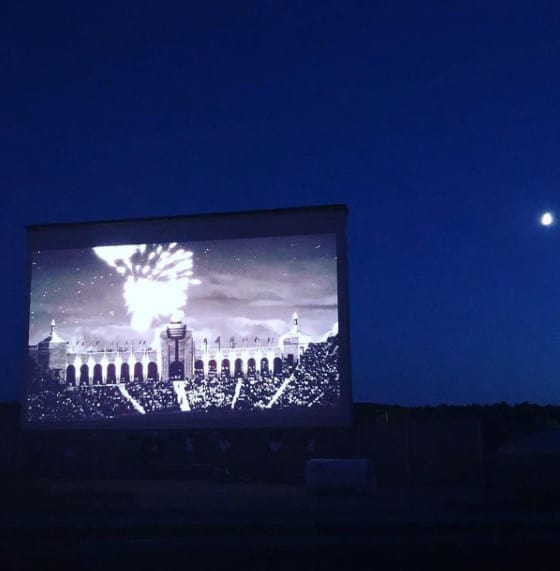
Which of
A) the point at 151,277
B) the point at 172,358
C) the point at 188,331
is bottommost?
the point at 172,358

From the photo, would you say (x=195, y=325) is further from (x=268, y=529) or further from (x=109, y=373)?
(x=268, y=529)

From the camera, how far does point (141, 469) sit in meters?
30.5

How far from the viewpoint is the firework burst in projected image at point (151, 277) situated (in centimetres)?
2733

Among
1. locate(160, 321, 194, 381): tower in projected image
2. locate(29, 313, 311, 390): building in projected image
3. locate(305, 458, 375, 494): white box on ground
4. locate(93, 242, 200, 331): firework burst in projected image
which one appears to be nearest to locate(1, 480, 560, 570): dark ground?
locate(305, 458, 375, 494): white box on ground

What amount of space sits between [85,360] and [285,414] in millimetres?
6495

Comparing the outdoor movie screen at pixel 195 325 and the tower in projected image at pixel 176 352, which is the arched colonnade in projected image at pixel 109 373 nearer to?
the outdoor movie screen at pixel 195 325

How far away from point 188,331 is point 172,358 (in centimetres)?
96

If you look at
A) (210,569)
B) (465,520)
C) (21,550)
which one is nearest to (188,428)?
(465,520)

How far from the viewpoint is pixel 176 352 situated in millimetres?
26969

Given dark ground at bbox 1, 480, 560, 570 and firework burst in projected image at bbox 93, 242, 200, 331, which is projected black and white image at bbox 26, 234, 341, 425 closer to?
firework burst in projected image at bbox 93, 242, 200, 331

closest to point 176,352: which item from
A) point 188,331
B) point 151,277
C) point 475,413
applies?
point 188,331

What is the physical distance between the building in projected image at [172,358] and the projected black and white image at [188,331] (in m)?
0.03

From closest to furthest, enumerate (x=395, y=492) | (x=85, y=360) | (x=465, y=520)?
(x=465, y=520) < (x=395, y=492) < (x=85, y=360)

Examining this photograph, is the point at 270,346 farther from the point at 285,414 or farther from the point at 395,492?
the point at 395,492
